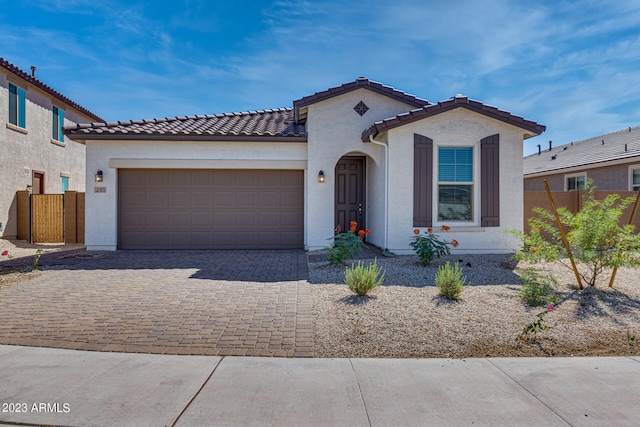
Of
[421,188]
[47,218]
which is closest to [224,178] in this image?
[421,188]

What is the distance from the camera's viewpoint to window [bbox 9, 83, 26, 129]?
47.2 ft

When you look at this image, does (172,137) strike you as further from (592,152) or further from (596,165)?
(592,152)

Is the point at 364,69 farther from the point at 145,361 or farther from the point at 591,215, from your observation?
the point at 145,361

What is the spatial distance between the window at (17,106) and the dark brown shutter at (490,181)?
16.3 metres

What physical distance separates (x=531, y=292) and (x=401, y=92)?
7.39 meters

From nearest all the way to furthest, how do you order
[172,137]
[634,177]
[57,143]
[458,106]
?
[458,106], [172,137], [634,177], [57,143]

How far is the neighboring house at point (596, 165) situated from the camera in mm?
15547

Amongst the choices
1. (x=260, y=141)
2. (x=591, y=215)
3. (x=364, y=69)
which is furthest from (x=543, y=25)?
(x=260, y=141)

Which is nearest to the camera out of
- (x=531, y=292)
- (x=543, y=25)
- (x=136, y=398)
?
(x=136, y=398)

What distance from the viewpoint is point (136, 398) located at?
3162 millimetres

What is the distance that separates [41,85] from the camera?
51.9 feet

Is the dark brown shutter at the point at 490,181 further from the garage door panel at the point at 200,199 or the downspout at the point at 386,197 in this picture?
the garage door panel at the point at 200,199

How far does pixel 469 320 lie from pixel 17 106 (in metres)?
17.4

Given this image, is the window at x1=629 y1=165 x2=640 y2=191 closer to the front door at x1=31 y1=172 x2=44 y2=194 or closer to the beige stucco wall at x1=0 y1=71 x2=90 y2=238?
the beige stucco wall at x1=0 y1=71 x2=90 y2=238
